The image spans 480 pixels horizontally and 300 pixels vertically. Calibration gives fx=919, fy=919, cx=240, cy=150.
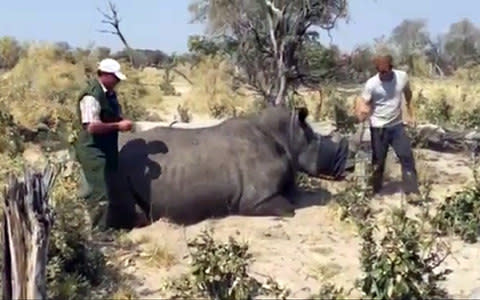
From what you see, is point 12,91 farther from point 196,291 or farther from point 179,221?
point 196,291

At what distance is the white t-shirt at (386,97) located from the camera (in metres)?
9.98

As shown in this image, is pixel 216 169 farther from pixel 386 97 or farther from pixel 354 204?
pixel 386 97

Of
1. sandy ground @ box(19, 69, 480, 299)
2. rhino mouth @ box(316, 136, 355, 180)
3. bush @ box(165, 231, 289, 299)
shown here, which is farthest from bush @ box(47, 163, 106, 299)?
rhino mouth @ box(316, 136, 355, 180)

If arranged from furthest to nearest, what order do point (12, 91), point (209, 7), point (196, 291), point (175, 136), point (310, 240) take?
point (209, 7), point (12, 91), point (175, 136), point (310, 240), point (196, 291)

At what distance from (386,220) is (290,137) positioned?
5.95 feet

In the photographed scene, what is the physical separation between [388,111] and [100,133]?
337cm

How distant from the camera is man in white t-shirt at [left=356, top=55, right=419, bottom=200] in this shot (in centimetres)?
998

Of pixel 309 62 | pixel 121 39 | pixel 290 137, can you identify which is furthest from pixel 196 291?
pixel 121 39

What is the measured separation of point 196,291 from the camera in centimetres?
683

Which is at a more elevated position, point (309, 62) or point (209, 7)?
point (209, 7)

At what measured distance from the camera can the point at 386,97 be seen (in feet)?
32.8

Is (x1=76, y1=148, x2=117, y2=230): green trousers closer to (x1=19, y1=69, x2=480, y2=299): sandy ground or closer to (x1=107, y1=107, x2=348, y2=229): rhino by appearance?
(x1=107, y1=107, x2=348, y2=229): rhino

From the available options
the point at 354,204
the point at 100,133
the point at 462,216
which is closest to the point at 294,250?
the point at 354,204

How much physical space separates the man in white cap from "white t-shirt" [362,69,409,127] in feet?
9.63
